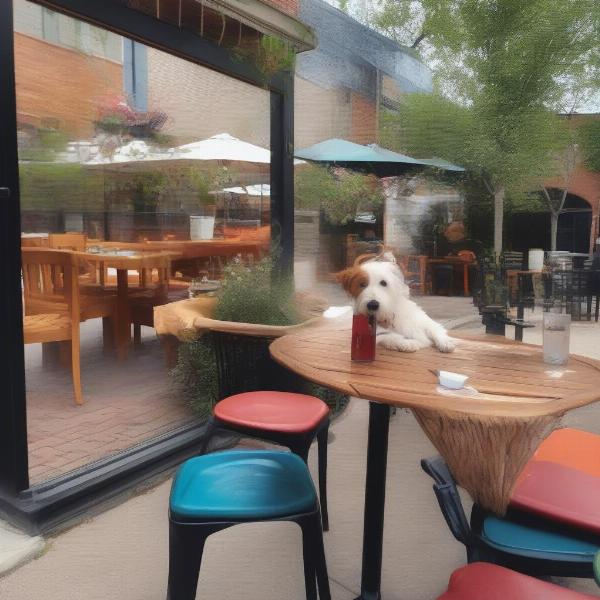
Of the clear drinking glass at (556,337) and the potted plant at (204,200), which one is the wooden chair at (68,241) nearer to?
the potted plant at (204,200)

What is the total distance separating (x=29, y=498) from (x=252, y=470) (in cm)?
122

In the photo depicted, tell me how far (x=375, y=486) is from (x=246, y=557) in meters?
0.77

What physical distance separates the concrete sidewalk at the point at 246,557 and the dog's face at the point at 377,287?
3.15ft

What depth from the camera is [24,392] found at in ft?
8.11

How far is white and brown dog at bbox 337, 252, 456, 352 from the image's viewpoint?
2041 mm

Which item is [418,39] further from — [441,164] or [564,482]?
[564,482]

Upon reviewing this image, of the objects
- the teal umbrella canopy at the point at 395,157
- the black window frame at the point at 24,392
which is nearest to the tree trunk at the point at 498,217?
the teal umbrella canopy at the point at 395,157

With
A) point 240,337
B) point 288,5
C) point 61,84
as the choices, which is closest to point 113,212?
point 61,84

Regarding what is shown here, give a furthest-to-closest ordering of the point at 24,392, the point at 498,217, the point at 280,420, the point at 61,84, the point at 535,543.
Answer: the point at 498,217 < the point at 61,84 < the point at 24,392 < the point at 280,420 < the point at 535,543

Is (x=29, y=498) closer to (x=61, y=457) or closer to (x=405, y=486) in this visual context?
(x=61, y=457)

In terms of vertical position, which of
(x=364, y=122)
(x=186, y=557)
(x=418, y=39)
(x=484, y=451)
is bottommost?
(x=186, y=557)

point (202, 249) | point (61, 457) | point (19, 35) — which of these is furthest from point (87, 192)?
point (61, 457)

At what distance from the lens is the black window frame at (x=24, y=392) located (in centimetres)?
234

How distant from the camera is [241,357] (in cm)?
334
